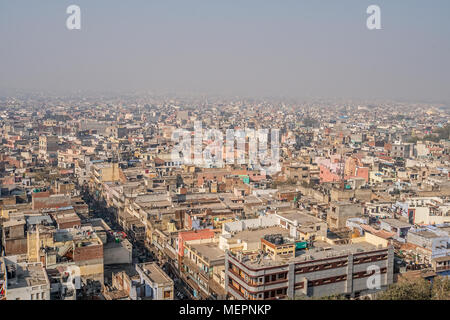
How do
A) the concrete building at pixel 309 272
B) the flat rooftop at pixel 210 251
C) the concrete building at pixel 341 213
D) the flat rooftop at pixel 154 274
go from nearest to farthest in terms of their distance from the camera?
the concrete building at pixel 309 272 < the flat rooftop at pixel 154 274 < the flat rooftop at pixel 210 251 < the concrete building at pixel 341 213

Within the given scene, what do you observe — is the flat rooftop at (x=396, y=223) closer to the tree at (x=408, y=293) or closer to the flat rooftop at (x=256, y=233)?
the flat rooftop at (x=256, y=233)

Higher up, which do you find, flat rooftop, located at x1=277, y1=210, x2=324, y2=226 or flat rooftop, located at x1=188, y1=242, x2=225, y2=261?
flat rooftop, located at x1=277, y1=210, x2=324, y2=226

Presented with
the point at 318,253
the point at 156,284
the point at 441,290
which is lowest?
the point at 441,290

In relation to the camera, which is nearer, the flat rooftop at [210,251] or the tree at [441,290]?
the tree at [441,290]

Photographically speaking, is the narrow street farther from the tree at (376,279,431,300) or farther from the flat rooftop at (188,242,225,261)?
the tree at (376,279,431,300)

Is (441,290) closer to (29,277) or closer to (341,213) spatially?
(341,213)

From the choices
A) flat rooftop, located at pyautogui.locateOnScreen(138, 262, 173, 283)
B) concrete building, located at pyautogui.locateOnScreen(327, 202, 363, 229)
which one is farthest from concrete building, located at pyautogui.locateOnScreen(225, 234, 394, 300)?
concrete building, located at pyautogui.locateOnScreen(327, 202, 363, 229)

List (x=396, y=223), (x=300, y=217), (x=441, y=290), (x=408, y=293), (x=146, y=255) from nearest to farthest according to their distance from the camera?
1. (x=408, y=293)
2. (x=441, y=290)
3. (x=300, y=217)
4. (x=396, y=223)
5. (x=146, y=255)

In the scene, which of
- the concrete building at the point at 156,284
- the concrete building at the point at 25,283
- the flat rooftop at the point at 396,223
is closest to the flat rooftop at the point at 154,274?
the concrete building at the point at 156,284

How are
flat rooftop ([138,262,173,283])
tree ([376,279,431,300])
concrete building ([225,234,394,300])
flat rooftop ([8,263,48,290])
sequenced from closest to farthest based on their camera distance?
tree ([376,279,431,300]), flat rooftop ([8,263,48,290]), concrete building ([225,234,394,300]), flat rooftop ([138,262,173,283])

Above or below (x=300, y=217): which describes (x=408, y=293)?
below

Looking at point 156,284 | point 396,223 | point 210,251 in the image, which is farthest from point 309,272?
point 396,223

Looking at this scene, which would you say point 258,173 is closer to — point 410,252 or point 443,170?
point 443,170
